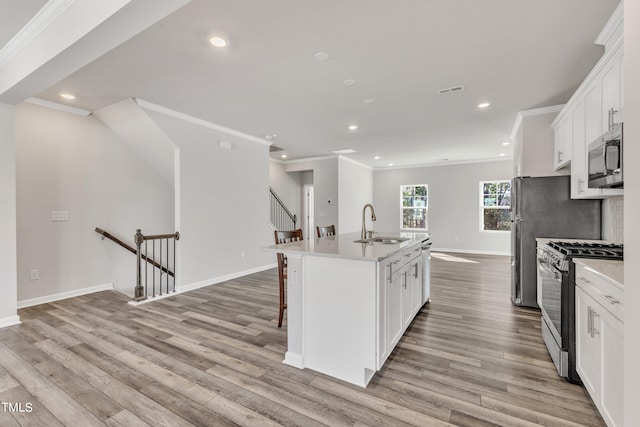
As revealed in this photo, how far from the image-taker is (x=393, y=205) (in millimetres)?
9406

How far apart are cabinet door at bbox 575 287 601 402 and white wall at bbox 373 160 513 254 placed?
660 centimetres

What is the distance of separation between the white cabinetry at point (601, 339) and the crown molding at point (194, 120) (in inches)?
192

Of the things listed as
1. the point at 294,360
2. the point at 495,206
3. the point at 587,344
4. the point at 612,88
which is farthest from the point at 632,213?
the point at 495,206

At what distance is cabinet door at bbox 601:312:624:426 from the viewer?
140 centimetres

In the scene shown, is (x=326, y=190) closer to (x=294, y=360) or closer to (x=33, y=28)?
(x=294, y=360)

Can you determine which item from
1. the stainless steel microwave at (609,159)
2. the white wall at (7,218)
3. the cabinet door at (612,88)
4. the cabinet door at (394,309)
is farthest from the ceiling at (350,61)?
the cabinet door at (394,309)

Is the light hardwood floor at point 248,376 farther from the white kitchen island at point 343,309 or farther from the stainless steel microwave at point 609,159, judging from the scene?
the stainless steel microwave at point 609,159

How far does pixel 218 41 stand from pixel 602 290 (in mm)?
3215

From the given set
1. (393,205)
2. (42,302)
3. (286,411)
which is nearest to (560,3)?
(286,411)

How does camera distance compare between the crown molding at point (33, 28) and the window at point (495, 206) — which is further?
the window at point (495, 206)

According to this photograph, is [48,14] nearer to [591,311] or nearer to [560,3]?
[560,3]

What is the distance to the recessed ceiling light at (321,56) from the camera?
2655 millimetres

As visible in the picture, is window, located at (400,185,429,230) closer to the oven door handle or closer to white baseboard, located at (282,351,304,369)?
the oven door handle

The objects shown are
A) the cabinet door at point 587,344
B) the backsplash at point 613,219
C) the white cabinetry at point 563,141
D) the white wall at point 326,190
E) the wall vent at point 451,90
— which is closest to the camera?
the cabinet door at point 587,344
